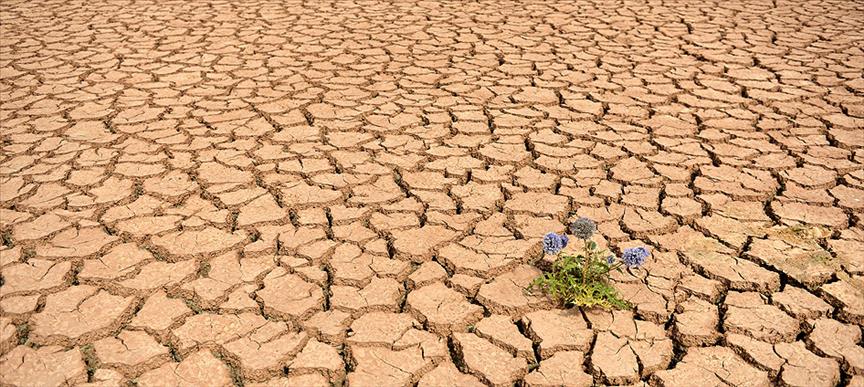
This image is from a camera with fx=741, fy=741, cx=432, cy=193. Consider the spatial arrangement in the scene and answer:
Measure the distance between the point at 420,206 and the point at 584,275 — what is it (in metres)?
0.84

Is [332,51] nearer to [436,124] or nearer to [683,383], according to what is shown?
[436,124]

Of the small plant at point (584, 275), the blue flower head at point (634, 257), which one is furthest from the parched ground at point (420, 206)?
the blue flower head at point (634, 257)

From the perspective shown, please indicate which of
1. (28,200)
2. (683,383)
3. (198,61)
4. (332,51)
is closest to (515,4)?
(332,51)

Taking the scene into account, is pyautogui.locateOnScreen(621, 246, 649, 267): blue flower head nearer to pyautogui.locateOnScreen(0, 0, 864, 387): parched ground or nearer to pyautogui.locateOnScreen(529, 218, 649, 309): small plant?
pyautogui.locateOnScreen(529, 218, 649, 309): small plant

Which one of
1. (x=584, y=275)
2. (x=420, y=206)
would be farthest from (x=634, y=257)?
(x=420, y=206)

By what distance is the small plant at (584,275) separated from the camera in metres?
2.24

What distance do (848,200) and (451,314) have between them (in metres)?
1.80

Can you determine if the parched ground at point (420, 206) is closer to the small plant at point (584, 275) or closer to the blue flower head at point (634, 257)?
the small plant at point (584, 275)

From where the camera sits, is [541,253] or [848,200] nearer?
[541,253]

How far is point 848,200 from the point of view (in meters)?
2.98

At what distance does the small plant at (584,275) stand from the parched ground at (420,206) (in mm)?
53

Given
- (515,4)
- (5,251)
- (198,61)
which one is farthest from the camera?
(515,4)

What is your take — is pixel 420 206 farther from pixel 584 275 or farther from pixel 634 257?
pixel 634 257

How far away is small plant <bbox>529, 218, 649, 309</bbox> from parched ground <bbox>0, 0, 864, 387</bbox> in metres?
0.05
